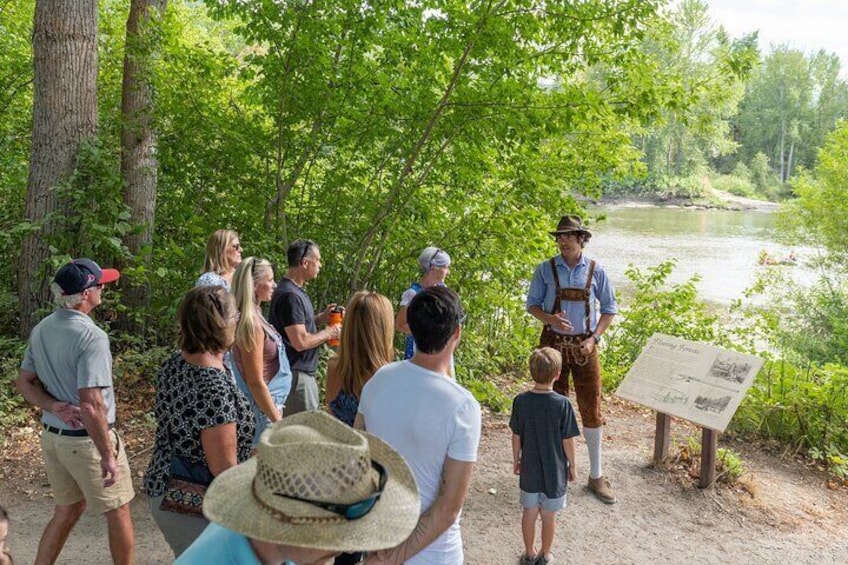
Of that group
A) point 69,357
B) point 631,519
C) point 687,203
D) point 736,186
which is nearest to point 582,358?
point 631,519

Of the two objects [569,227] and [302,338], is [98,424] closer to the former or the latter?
[302,338]

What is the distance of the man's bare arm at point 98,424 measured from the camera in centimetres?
297

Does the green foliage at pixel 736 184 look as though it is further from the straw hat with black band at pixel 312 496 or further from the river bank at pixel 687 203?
the straw hat with black band at pixel 312 496

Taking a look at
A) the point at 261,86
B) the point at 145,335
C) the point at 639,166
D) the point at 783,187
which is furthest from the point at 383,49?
the point at 783,187

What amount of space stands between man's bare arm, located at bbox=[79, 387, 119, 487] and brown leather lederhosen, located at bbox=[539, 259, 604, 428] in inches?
113

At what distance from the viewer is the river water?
1902 centimetres

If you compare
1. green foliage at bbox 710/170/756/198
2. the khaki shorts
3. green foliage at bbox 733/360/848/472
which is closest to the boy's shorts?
the khaki shorts

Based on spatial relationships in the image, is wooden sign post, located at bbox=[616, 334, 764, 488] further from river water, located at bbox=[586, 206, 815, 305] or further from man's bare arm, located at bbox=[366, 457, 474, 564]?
river water, located at bbox=[586, 206, 815, 305]

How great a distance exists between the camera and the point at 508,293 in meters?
7.19

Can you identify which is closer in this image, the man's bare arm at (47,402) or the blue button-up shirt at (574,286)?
the man's bare arm at (47,402)

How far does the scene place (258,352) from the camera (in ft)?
10.8

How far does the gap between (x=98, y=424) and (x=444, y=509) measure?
1665 mm

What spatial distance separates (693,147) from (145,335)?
5257cm

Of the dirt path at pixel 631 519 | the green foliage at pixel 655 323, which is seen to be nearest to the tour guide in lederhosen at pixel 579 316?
the dirt path at pixel 631 519
